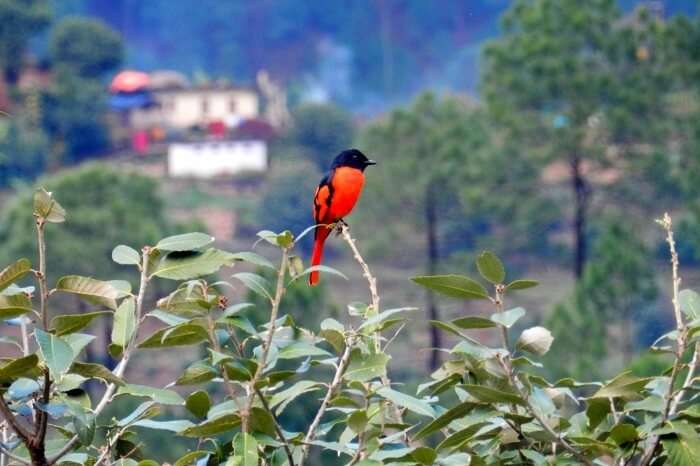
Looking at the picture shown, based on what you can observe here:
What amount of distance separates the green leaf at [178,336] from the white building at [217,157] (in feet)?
71.6

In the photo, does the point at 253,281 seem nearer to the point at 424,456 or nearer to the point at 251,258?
the point at 251,258

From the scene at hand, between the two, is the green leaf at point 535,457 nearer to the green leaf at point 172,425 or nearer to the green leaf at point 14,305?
the green leaf at point 172,425

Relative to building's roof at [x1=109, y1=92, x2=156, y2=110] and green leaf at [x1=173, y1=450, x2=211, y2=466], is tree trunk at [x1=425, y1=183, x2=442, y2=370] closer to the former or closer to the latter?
building's roof at [x1=109, y1=92, x2=156, y2=110]

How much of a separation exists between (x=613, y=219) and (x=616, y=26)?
2139 mm

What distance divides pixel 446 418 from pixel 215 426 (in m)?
0.15

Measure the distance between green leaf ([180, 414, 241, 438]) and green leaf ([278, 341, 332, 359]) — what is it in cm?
5

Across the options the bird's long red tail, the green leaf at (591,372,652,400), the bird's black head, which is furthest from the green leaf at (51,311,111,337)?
the bird's black head

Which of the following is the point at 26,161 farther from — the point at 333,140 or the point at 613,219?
the point at 613,219

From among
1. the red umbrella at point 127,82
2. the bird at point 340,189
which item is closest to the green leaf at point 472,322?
the bird at point 340,189

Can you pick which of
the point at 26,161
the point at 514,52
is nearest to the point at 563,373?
the point at 514,52

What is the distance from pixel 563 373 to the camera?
36.6 feet

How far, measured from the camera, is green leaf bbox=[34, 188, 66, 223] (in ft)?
3.15

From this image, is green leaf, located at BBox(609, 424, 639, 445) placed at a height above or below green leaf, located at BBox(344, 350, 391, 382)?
below

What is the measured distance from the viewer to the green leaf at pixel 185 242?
3.22ft
